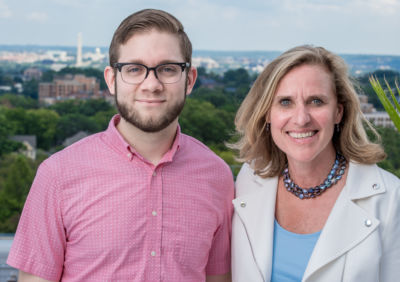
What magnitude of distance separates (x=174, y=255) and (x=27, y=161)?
30.0 meters

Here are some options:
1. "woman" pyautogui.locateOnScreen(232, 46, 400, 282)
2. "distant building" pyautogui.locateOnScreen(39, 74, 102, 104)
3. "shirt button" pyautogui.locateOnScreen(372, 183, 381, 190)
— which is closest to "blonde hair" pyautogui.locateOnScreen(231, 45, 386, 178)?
"woman" pyautogui.locateOnScreen(232, 46, 400, 282)

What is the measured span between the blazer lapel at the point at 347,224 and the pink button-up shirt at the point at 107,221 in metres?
0.39

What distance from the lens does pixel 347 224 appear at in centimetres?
183

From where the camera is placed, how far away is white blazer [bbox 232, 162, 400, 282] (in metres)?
1.76

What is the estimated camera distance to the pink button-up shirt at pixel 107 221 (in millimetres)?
1753

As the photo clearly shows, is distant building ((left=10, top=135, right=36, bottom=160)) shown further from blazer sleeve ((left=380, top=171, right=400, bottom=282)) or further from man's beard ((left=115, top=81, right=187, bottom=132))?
blazer sleeve ((left=380, top=171, right=400, bottom=282))

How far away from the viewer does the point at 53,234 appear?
175 cm

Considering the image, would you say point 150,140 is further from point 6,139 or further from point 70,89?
point 70,89

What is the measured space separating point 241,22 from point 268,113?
72.2 meters

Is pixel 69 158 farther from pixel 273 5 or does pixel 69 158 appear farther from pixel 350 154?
pixel 273 5

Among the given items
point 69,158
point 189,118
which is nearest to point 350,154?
point 69,158

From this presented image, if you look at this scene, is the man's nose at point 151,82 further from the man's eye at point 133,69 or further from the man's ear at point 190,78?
the man's ear at point 190,78

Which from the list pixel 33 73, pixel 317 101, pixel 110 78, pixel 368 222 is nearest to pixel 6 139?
pixel 33 73

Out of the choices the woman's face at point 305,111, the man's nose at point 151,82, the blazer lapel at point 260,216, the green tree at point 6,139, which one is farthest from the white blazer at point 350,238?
the green tree at point 6,139
